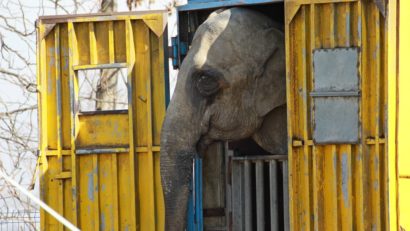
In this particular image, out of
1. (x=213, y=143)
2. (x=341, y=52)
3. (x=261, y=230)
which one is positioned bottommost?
(x=261, y=230)

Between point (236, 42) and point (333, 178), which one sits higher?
point (236, 42)

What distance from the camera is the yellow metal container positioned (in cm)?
1130

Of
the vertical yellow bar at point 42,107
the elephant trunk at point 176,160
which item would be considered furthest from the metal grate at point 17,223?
the elephant trunk at point 176,160

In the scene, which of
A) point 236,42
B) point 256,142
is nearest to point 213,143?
point 256,142

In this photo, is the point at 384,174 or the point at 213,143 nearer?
the point at 384,174

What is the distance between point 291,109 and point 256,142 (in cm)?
116

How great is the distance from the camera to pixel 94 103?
760 inches

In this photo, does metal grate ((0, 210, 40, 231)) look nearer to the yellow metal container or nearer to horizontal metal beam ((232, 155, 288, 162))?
the yellow metal container

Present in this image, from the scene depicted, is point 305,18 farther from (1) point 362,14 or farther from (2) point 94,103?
(2) point 94,103

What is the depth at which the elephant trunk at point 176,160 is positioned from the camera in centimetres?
1050
